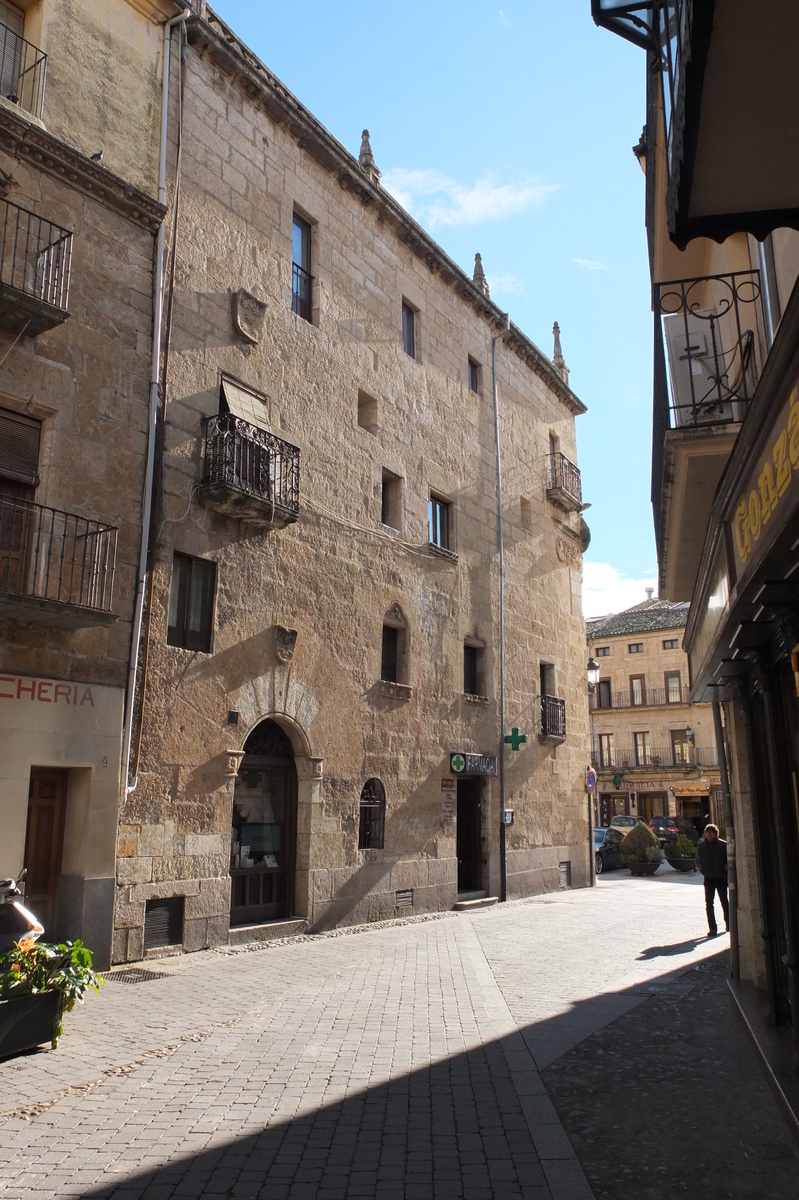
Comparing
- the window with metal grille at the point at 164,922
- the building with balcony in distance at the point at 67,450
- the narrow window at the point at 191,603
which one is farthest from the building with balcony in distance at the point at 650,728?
the building with balcony in distance at the point at 67,450

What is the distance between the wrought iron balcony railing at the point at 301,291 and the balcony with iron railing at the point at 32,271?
491 cm

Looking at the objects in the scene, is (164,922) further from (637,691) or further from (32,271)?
(637,691)

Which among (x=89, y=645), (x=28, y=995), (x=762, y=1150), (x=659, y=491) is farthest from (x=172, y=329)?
(x=762, y=1150)

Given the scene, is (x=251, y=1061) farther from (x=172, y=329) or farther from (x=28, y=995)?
(x=172, y=329)

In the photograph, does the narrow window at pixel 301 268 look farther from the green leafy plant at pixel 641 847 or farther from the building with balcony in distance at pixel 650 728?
the building with balcony in distance at pixel 650 728

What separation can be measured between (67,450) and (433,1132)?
7904mm

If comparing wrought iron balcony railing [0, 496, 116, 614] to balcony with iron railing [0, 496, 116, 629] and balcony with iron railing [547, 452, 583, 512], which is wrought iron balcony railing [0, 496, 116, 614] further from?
balcony with iron railing [547, 452, 583, 512]

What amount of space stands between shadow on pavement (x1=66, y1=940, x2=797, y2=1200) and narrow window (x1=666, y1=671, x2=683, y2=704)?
44.9 m

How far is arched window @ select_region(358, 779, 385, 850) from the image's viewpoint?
567 inches

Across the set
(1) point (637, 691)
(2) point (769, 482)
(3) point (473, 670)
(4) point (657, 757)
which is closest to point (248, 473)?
(3) point (473, 670)

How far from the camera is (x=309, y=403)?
560 inches

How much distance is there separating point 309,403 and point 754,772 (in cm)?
947

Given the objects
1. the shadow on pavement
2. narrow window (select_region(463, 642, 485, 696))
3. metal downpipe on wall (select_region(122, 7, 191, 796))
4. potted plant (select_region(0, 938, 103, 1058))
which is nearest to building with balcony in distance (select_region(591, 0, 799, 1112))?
the shadow on pavement

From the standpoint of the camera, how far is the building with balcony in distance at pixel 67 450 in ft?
30.0
